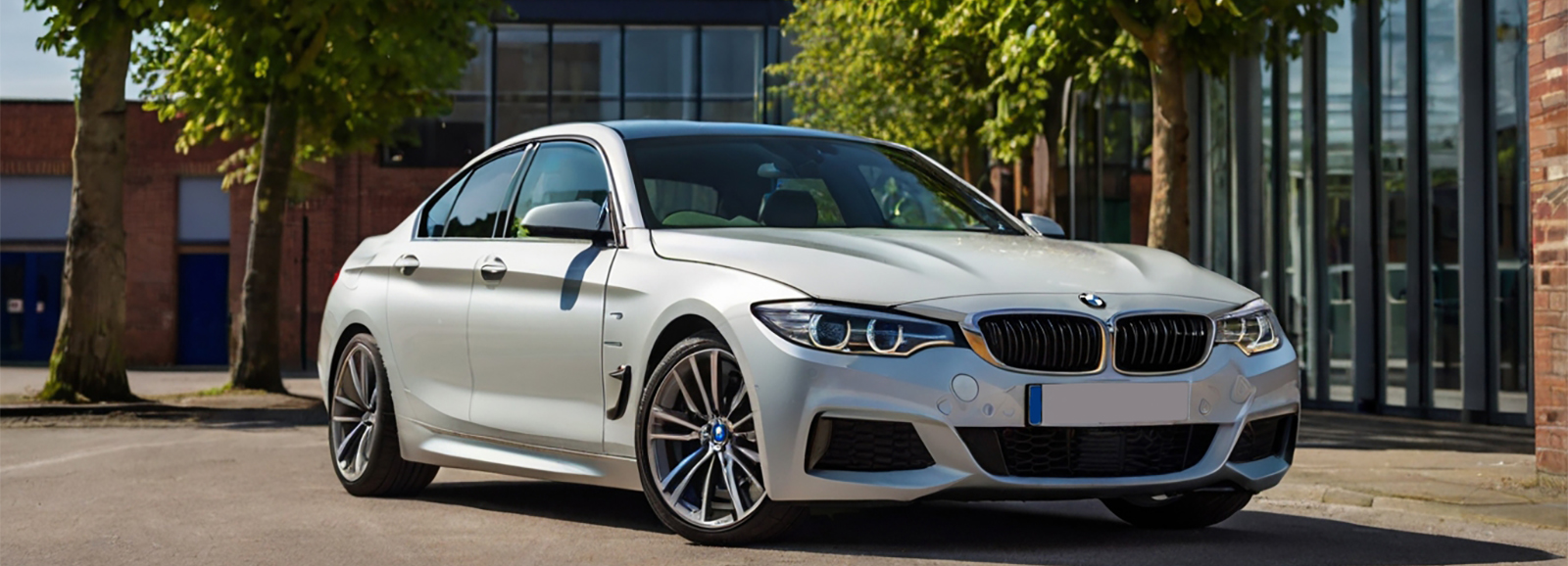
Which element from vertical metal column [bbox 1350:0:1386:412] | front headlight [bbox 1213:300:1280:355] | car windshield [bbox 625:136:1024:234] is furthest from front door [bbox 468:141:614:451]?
vertical metal column [bbox 1350:0:1386:412]

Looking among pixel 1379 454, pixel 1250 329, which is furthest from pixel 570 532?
pixel 1379 454

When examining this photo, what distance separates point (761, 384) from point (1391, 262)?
11.9m

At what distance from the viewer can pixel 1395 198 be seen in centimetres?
1636

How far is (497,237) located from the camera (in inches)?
298

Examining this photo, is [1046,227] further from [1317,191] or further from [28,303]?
[28,303]

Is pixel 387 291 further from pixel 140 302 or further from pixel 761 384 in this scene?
pixel 140 302

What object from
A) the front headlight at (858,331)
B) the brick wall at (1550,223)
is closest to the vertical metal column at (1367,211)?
the brick wall at (1550,223)

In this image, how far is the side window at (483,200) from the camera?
773cm

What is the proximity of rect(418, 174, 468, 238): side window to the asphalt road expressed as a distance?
1.14 meters

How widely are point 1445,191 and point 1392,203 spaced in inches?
33.9

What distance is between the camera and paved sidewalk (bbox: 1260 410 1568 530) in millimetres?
7906

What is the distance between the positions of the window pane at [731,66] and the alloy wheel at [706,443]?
3260cm

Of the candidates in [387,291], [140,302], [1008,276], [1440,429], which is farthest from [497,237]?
[140,302]

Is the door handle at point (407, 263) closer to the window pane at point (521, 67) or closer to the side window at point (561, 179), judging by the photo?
the side window at point (561, 179)
